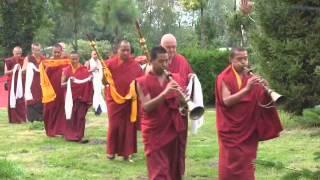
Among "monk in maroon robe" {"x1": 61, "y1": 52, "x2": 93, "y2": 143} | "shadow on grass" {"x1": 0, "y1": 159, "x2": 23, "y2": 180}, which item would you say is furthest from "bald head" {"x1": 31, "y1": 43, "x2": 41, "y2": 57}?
"shadow on grass" {"x1": 0, "y1": 159, "x2": 23, "y2": 180}

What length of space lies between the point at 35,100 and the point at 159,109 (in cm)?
836

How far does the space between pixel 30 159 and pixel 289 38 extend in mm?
5295

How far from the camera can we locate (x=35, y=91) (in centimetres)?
1404

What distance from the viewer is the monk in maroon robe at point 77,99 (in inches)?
440

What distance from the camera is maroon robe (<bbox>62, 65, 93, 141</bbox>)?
36.6 ft

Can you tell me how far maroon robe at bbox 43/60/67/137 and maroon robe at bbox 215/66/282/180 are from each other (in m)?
5.94

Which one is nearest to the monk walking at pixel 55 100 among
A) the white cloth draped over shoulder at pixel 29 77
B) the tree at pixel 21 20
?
the white cloth draped over shoulder at pixel 29 77

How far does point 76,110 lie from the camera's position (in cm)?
1125

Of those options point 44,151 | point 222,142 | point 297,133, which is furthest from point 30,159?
point 297,133

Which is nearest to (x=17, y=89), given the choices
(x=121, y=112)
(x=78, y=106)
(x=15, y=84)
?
(x=15, y=84)

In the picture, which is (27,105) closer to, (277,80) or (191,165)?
(277,80)

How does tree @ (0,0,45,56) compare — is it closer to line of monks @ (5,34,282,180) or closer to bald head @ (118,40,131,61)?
line of monks @ (5,34,282,180)

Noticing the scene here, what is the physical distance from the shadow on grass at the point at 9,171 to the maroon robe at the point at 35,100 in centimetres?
597

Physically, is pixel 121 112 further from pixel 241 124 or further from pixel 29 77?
pixel 29 77
